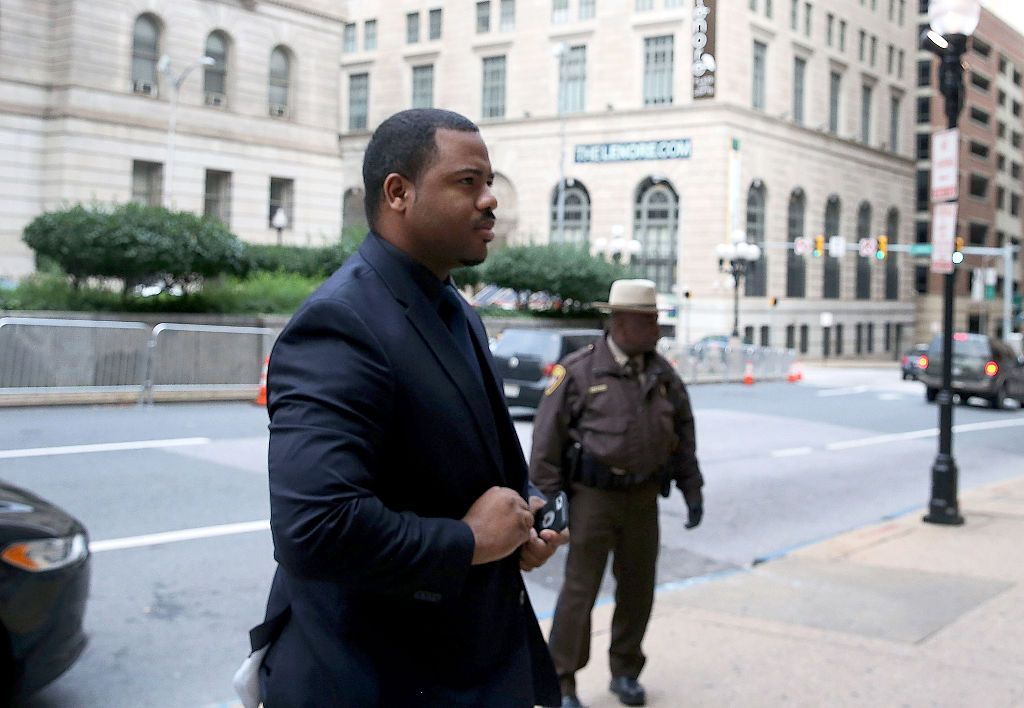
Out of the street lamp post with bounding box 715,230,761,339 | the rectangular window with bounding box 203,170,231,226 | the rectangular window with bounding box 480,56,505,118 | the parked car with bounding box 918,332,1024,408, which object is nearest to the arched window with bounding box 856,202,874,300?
the street lamp post with bounding box 715,230,761,339

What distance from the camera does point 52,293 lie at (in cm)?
1847

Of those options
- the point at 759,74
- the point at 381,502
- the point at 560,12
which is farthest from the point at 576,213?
the point at 381,502

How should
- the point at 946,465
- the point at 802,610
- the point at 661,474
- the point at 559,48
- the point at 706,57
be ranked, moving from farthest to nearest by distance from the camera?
the point at 559,48, the point at 946,465, the point at 706,57, the point at 802,610, the point at 661,474

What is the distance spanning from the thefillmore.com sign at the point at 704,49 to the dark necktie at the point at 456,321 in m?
5.28

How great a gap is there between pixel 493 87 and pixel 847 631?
9971mm

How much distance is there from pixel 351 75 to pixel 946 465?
30.1ft

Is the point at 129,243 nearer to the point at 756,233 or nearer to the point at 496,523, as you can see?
the point at 496,523

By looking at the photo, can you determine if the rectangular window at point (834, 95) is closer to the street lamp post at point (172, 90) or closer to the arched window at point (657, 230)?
the arched window at point (657, 230)

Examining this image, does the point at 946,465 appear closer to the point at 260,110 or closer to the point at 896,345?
the point at 260,110

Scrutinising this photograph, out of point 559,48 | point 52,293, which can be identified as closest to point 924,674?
point 559,48

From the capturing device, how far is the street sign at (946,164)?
954cm

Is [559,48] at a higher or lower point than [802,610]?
higher

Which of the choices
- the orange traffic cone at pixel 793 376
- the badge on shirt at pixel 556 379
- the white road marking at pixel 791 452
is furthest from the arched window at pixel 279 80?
the badge on shirt at pixel 556 379

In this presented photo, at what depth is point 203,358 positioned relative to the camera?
1753cm
